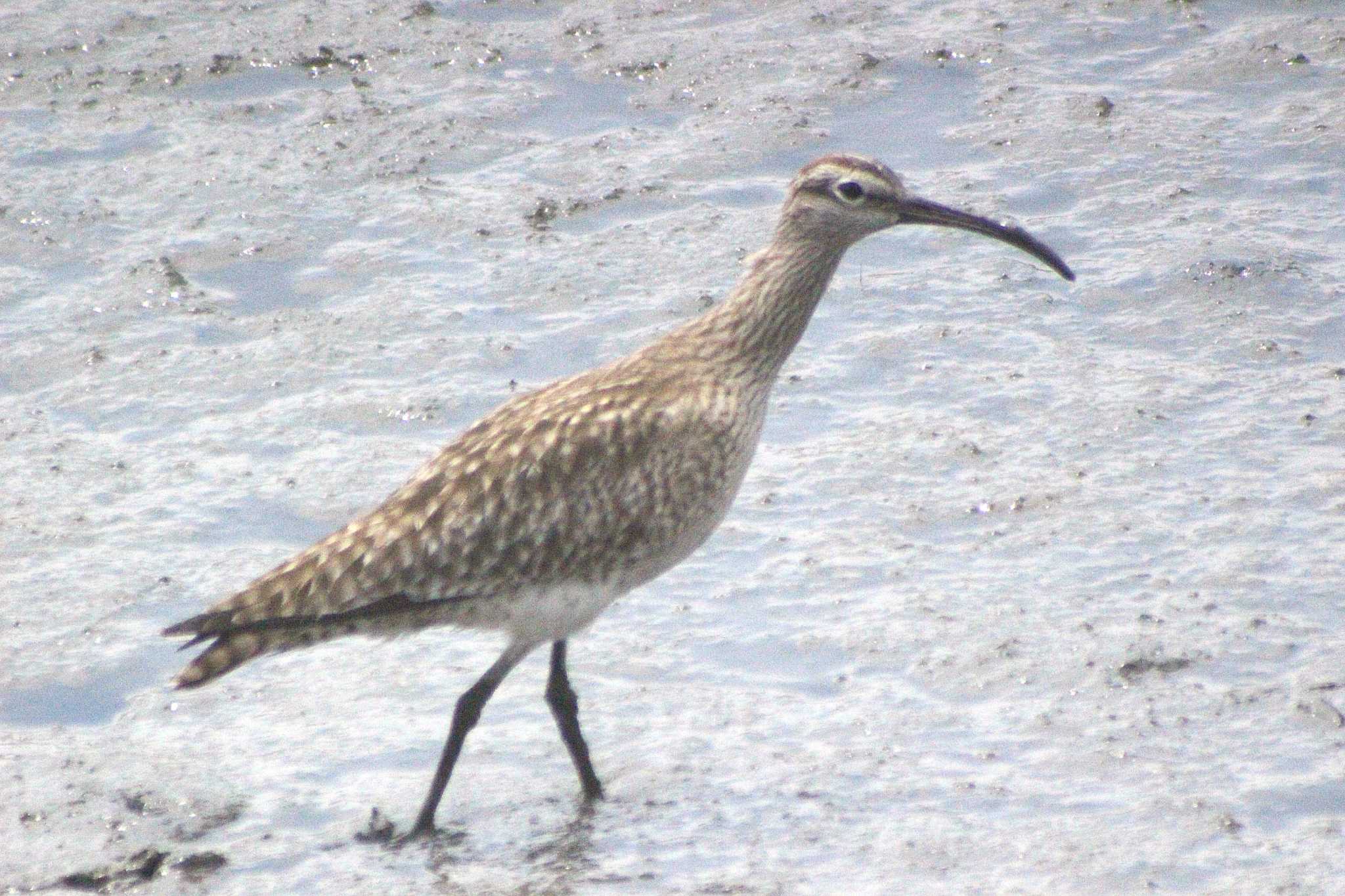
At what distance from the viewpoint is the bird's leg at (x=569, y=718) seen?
22.0 feet

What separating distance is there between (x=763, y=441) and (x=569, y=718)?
88.0 inches

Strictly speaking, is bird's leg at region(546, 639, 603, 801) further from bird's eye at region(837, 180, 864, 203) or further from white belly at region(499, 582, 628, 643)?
bird's eye at region(837, 180, 864, 203)

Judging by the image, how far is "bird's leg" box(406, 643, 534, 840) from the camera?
21.5 feet

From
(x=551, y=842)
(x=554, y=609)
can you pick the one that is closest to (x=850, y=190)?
(x=554, y=609)

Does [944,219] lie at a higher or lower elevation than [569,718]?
higher

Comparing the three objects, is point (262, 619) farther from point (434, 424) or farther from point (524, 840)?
point (434, 424)

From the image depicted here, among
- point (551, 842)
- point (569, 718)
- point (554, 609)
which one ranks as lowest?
point (551, 842)

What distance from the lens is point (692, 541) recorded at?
22.0ft

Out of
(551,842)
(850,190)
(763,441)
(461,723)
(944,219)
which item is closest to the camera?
(551,842)

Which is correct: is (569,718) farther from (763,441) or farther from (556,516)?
(763,441)

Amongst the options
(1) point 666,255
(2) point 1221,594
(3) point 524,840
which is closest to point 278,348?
(1) point 666,255

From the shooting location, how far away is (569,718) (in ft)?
22.1

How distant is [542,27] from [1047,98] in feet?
9.21

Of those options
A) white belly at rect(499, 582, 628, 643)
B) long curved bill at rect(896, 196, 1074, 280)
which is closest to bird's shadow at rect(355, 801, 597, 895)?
white belly at rect(499, 582, 628, 643)
